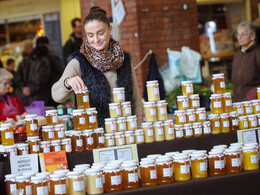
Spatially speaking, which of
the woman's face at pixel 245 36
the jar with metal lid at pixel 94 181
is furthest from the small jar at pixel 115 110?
the woman's face at pixel 245 36

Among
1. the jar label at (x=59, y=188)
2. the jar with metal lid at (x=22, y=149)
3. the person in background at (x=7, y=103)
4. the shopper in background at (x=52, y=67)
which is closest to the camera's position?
the jar label at (x=59, y=188)

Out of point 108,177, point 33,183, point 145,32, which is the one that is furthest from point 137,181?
point 145,32

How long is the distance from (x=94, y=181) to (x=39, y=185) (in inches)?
12.9

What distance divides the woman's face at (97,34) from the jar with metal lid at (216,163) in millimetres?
1318

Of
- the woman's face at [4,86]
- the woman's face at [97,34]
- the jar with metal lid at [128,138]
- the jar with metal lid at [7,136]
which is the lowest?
the jar with metal lid at [128,138]

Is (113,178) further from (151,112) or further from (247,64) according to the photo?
(247,64)

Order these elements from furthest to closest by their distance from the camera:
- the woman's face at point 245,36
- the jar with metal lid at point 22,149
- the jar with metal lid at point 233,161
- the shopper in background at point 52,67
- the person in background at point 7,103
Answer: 1. the shopper in background at point 52,67
2. the woman's face at point 245,36
3. the person in background at point 7,103
4. the jar with metal lid at point 22,149
5. the jar with metal lid at point 233,161

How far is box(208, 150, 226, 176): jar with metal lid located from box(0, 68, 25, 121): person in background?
10.6 feet

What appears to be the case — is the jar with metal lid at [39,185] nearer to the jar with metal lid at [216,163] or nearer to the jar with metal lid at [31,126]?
the jar with metal lid at [31,126]

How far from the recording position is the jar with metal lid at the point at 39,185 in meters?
2.91

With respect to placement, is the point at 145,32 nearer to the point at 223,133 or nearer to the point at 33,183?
the point at 223,133

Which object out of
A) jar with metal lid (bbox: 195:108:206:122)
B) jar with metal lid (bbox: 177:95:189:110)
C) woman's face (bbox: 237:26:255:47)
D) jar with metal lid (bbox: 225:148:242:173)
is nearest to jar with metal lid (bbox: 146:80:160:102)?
jar with metal lid (bbox: 177:95:189:110)

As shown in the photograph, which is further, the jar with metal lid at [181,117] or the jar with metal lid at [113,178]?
the jar with metal lid at [181,117]

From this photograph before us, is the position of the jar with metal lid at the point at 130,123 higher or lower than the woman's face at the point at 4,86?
lower
